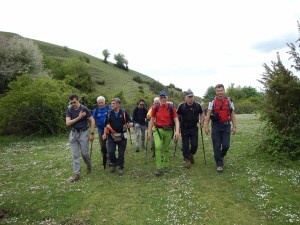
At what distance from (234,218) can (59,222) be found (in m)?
4.60

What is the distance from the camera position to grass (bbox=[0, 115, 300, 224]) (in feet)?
24.3

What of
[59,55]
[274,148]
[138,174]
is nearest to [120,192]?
[138,174]

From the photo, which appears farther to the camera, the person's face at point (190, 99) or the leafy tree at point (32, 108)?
the leafy tree at point (32, 108)

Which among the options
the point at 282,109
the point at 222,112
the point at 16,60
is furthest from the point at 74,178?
the point at 16,60

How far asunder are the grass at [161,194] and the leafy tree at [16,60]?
31.4 metres

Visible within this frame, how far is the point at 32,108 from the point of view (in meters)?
25.6

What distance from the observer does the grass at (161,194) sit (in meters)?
7.42

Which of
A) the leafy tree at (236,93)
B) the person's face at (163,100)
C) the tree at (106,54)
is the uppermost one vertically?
the tree at (106,54)

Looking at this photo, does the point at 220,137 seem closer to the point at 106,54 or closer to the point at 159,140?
the point at 159,140

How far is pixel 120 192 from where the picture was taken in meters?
9.31

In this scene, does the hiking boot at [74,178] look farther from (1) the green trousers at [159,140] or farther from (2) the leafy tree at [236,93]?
(2) the leafy tree at [236,93]

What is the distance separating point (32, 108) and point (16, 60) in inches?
940

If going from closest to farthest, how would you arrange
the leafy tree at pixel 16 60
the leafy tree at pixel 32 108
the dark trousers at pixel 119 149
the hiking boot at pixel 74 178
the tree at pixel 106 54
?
the hiking boot at pixel 74 178 → the dark trousers at pixel 119 149 → the leafy tree at pixel 32 108 → the leafy tree at pixel 16 60 → the tree at pixel 106 54

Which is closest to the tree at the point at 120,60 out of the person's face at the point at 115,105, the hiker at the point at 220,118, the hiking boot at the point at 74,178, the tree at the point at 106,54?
the tree at the point at 106,54
